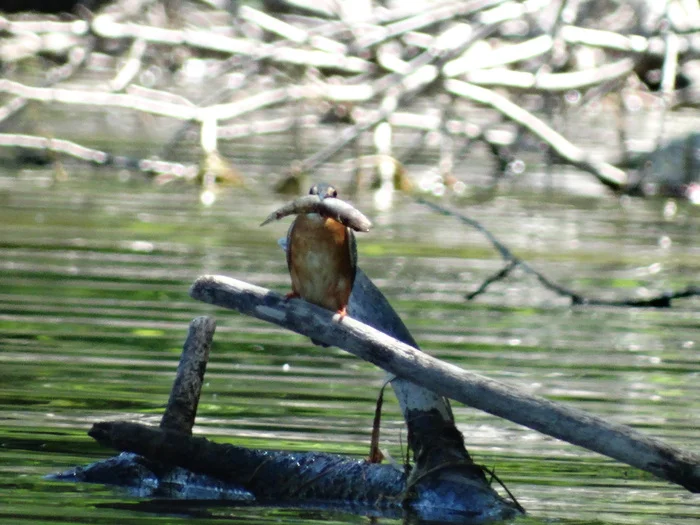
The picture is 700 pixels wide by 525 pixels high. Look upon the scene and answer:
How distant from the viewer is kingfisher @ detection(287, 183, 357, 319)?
4707 millimetres

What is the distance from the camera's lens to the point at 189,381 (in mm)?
4961

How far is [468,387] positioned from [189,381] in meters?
1.05

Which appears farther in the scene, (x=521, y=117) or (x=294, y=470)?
(x=521, y=117)

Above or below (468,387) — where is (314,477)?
below

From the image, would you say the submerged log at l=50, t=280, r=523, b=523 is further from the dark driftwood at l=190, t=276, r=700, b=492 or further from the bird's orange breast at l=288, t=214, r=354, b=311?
the dark driftwood at l=190, t=276, r=700, b=492

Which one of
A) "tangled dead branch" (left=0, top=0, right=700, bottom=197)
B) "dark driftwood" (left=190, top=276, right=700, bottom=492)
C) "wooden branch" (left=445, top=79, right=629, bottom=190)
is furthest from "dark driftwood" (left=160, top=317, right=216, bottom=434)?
"wooden branch" (left=445, top=79, right=629, bottom=190)

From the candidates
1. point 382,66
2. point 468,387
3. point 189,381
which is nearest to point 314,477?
point 189,381

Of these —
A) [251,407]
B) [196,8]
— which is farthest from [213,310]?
[196,8]

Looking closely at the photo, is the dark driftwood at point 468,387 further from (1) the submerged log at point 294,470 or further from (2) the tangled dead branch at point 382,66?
(2) the tangled dead branch at point 382,66

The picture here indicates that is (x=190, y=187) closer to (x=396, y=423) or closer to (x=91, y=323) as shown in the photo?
(x=91, y=323)

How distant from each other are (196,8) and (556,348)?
1380cm

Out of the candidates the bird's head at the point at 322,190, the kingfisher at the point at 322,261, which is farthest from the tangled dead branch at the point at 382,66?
the bird's head at the point at 322,190

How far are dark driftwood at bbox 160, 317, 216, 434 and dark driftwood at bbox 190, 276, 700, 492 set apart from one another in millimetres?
540

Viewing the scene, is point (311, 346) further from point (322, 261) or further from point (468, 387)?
point (468, 387)
